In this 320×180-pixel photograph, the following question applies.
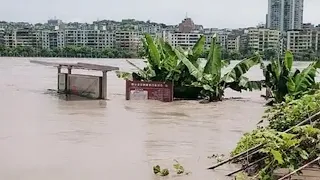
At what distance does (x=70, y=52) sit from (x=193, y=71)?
180 ft

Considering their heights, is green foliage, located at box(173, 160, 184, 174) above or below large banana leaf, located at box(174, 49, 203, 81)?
below

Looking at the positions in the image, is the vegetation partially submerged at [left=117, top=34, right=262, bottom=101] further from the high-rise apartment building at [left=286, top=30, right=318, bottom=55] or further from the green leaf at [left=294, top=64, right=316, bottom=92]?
the high-rise apartment building at [left=286, top=30, right=318, bottom=55]

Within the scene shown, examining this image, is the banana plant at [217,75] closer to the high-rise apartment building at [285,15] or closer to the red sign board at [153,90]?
the red sign board at [153,90]

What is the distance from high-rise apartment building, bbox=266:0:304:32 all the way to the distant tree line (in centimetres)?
2447

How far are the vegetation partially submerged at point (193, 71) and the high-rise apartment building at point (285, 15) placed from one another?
27.9 metres

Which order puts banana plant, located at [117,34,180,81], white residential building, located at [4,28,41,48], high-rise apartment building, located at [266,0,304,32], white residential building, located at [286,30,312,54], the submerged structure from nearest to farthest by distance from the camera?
banana plant, located at [117,34,180,81] → the submerged structure → white residential building, located at [286,30,312,54] → high-rise apartment building, located at [266,0,304,32] → white residential building, located at [4,28,41,48]

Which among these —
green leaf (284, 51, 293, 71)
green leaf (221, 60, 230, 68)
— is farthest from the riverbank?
green leaf (221, 60, 230, 68)

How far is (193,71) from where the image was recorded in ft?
64.1

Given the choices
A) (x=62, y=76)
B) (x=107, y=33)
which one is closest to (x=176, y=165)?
(x=62, y=76)

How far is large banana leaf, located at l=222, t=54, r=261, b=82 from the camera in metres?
18.9

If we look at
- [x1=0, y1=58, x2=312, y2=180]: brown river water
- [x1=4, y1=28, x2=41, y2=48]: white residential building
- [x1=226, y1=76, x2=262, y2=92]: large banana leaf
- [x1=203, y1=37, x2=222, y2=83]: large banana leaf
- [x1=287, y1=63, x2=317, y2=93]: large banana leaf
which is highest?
[x1=4, y1=28, x2=41, y2=48]: white residential building

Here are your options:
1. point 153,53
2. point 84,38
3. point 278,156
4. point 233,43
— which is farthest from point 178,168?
point 84,38

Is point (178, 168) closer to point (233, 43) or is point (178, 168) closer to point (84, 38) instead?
point (233, 43)

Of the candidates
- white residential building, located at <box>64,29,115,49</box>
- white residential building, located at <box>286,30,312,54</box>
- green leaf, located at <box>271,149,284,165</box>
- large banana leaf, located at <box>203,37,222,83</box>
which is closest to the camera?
green leaf, located at <box>271,149,284,165</box>
